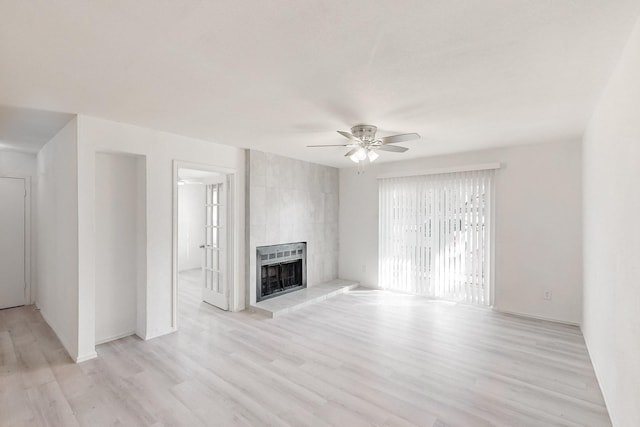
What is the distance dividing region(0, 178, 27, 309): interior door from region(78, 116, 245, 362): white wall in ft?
9.20

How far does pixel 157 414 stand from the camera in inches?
87.0

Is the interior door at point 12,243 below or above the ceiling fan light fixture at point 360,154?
below

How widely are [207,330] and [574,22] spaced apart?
4340 mm

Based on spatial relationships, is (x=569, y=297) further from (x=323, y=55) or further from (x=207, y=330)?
(x=207, y=330)

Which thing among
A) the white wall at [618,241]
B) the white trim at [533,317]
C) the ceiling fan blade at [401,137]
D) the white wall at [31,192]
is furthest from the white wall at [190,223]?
the white wall at [618,241]

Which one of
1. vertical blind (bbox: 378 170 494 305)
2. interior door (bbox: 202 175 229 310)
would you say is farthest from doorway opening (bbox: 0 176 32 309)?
vertical blind (bbox: 378 170 494 305)

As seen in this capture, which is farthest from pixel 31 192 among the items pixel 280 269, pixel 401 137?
pixel 401 137

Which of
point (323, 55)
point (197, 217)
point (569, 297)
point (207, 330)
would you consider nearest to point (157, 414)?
point (207, 330)

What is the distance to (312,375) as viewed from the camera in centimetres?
274

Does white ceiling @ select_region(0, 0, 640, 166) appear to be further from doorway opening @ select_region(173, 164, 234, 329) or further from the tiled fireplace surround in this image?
the tiled fireplace surround

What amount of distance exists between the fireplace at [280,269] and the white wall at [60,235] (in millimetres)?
2250

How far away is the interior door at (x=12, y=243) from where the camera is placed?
180 inches

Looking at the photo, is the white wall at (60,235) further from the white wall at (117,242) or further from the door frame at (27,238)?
the door frame at (27,238)

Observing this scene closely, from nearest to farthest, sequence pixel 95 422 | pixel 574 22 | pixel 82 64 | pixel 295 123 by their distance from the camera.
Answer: pixel 574 22 < pixel 82 64 < pixel 95 422 < pixel 295 123
